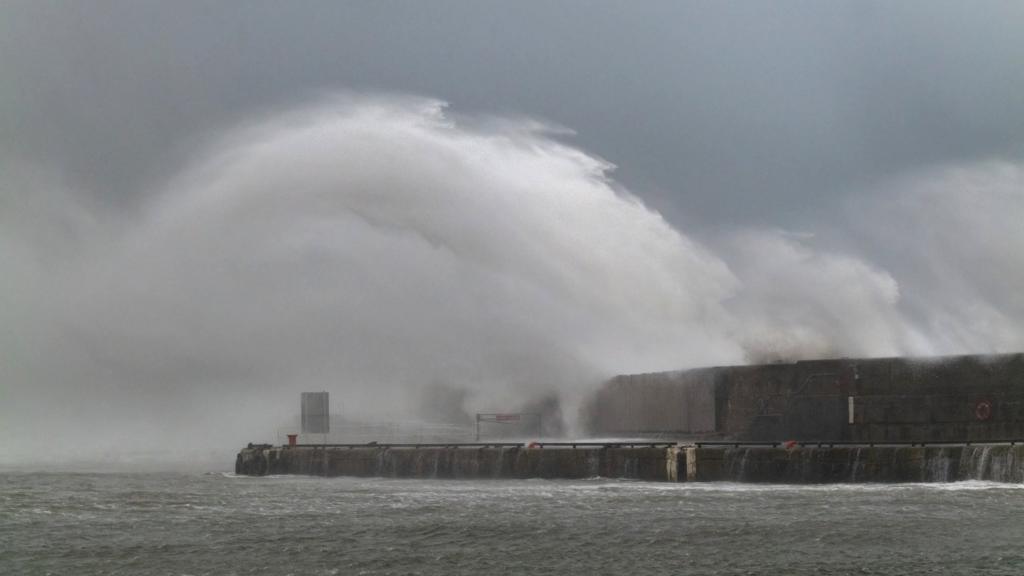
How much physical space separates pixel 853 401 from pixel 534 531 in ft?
37.1

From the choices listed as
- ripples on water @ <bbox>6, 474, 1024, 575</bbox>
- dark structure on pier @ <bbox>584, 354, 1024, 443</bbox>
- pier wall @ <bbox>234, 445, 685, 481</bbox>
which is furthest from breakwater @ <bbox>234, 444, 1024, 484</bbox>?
dark structure on pier @ <bbox>584, 354, 1024, 443</bbox>

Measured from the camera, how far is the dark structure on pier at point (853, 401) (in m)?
28.9

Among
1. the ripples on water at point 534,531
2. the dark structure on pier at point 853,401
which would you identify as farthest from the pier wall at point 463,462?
the dark structure on pier at point 853,401

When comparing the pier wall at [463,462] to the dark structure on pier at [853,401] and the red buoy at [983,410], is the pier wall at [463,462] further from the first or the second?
the red buoy at [983,410]

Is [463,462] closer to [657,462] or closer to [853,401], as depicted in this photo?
[657,462]

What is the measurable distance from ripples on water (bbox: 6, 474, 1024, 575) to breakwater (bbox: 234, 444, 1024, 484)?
0.71 m

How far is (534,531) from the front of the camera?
874 inches

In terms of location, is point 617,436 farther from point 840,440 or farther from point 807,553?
point 807,553

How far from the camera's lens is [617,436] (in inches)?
1516

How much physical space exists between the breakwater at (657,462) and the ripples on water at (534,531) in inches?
28.1

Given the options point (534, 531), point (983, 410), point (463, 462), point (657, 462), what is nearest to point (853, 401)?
point (983, 410)

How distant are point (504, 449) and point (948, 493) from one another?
39.4ft

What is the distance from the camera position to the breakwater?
26.5 m

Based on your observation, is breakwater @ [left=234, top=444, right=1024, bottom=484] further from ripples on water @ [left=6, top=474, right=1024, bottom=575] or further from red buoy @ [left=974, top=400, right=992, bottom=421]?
red buoy @ [left=974, top=400, right=992, bottom=421]
